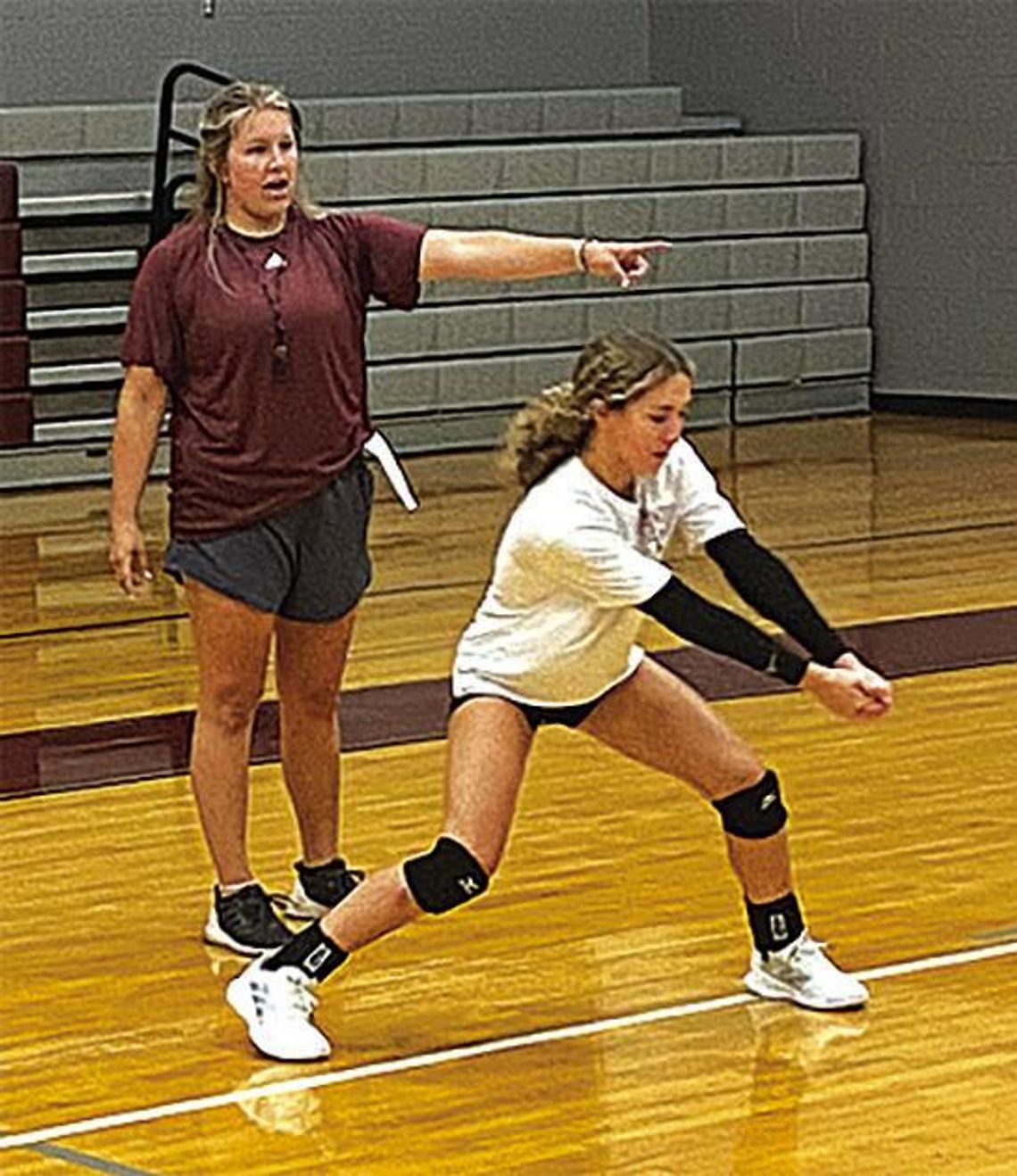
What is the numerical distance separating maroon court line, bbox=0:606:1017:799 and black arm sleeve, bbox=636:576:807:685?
2.82 m

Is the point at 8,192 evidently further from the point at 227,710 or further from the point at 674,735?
the point at 674,735

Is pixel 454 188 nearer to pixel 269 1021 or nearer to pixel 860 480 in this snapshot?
pixel 860 480

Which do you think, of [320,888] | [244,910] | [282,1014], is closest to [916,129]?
[320,888]

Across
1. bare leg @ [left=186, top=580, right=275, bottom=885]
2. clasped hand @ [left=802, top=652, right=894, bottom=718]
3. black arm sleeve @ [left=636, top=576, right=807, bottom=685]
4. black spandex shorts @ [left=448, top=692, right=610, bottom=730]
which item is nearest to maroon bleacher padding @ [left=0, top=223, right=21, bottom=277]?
bare leg @ [left=186, top=580, right=275, bottom=885]

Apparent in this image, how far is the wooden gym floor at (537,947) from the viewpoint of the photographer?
15.6 ft

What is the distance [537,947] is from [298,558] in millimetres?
850

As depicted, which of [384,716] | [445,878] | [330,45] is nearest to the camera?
[445,878]

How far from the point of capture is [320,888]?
6078 mm

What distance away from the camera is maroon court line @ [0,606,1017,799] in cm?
775

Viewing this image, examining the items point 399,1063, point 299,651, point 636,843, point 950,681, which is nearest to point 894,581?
point 950,681

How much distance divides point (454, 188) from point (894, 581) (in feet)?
17.2

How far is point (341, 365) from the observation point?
5.82m

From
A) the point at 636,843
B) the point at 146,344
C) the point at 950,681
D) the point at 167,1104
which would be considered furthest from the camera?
the point at 950,681

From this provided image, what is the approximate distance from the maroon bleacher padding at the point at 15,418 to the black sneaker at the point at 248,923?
8.18 m
